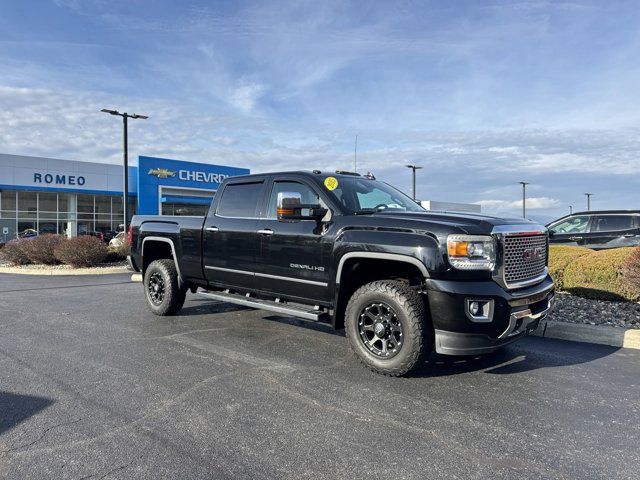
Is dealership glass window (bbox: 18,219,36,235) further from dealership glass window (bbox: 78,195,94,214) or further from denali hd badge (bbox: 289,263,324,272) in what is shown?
denali hd badge (bbox: 289,263,324,272)

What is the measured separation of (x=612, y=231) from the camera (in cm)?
1167

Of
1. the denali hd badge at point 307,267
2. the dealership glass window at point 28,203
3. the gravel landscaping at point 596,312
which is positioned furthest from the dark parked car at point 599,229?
the dealership glass window at point 28,203

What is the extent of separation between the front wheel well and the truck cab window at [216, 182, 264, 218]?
1.71 m

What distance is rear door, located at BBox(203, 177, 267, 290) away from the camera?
604cm

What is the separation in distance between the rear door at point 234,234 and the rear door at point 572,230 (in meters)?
8.88

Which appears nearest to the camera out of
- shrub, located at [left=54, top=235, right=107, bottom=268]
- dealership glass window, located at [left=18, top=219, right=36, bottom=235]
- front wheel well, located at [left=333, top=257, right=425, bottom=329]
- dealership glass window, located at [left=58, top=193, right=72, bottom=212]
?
front wheel well, located at [left=333, top=257, right=425, bottom=329]

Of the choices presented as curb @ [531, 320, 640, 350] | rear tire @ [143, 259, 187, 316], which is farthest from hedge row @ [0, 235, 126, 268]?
curb @ [531, 320, 640, 350]

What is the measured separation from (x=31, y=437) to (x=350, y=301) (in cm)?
285

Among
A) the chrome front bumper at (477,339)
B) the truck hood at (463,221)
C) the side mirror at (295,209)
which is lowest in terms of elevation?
the chrome front bumper at (477,339)

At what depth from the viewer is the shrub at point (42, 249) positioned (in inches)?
625

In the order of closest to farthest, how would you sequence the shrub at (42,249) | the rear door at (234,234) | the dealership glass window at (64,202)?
the rear door at (234,234) → the shrub at (42,249) → the dealership glass window at (64,202)

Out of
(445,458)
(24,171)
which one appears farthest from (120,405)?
(24,171)

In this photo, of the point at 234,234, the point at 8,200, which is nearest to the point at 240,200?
the point at 234,234

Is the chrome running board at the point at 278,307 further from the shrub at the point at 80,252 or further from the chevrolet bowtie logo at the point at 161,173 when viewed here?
the chevrolet bowtie logo at the point at 161,173
